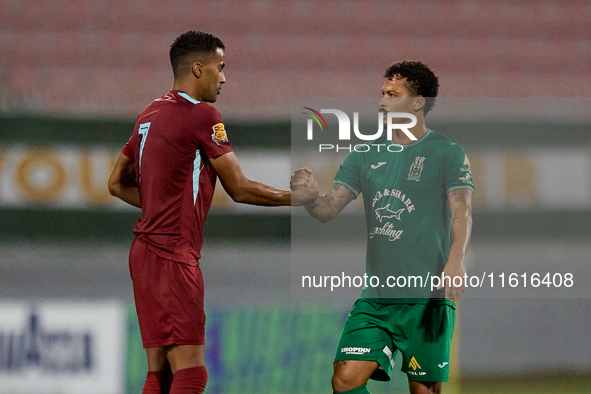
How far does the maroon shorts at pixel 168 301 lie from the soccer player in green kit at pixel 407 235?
66cm

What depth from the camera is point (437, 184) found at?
2.82 m

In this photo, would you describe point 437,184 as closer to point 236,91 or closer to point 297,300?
point 297,300

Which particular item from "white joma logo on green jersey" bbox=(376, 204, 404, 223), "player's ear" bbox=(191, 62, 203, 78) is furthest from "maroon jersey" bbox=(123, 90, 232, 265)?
"white joma logo on green jersey" bbox=(376, 204, 404, 223)

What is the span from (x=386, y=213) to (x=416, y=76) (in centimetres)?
66

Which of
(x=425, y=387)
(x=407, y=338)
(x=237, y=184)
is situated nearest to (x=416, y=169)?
(x=407, y=338)

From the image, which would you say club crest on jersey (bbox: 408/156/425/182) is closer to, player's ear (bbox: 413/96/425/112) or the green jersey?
the green jersey

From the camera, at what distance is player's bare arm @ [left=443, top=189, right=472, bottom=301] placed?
8.42 feet

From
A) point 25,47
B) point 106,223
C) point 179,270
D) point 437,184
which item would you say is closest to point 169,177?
point 179,270

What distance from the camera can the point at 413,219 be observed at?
9.20 ft

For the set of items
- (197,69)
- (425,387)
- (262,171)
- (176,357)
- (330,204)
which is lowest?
(425,387)

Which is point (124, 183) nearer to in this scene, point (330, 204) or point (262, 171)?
point (330, 204)

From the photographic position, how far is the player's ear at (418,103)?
295 cm

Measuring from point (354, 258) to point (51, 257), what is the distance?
2315 mm

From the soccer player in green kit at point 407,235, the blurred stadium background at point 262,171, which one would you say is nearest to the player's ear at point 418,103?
the soccer player in green kit at point 407,235
